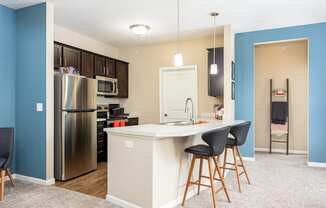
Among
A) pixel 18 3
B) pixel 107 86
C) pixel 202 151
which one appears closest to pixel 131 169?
pixel 202 151

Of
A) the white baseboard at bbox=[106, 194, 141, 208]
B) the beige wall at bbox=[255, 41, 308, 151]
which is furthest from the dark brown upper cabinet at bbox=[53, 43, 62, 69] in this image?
the beige wall at bbox=[255, 41, 308, 151]

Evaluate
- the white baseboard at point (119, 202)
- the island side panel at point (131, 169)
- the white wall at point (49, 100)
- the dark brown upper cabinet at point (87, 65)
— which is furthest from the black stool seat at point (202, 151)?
the dark brown upper cabinet at point (87, 65)

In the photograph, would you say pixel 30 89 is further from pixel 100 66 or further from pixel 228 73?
pixel 228 73

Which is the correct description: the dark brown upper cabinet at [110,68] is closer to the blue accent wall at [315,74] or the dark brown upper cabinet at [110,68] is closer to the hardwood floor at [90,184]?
the hardwood floor at [90,184]

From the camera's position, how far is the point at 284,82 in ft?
19.4

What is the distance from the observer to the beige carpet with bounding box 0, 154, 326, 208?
2.88m

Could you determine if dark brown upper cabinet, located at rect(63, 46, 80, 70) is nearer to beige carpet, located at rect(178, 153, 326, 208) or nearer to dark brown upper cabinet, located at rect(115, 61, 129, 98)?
dark brown upper cabinet, located at rect(115, 61, 129, 98)

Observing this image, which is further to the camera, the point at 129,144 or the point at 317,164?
the point at 317,164

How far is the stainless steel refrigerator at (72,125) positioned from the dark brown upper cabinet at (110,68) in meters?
1.41

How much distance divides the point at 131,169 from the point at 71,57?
2770mm

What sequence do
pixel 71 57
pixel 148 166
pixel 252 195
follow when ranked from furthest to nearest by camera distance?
1. pixel 71 57
2. pixel 252 195
3. pixel 148 166

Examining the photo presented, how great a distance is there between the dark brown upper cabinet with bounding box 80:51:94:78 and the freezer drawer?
107 centimetres

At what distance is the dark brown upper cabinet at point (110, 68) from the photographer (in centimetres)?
556

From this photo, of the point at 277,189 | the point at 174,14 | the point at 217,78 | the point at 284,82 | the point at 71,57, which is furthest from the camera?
the point at 284,82
